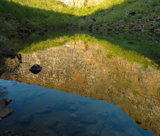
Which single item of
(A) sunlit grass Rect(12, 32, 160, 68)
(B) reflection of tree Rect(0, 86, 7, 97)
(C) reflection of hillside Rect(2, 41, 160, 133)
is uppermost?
(A) sunlit grass Rect(12, 32, 160, 68)

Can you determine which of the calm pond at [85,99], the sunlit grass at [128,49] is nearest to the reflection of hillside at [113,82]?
the calm pond at [85,99]

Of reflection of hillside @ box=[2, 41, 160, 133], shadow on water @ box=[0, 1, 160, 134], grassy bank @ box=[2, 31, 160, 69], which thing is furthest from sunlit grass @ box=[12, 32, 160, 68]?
reflection of hillside @ box=[2, 41, 160, 133]

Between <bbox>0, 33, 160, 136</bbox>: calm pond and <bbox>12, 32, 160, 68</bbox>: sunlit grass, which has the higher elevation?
<bbox>12, 32, 160, 68</bbox>: sunlit grass

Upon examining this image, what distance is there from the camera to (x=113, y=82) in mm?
15578

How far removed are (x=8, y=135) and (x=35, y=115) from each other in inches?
81.4

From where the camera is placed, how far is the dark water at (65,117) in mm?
7590

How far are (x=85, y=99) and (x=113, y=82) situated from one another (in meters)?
4.98

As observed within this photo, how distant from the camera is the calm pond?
7.90m

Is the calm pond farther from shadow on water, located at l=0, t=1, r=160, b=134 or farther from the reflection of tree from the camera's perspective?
the reflection of tree

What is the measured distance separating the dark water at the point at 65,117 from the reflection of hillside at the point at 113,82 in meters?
1.10

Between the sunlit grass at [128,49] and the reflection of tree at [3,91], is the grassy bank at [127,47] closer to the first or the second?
the sunlit grass at [128,49]

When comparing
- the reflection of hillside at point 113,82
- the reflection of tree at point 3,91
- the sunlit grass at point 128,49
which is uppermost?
the sunlit grass at point 128,49

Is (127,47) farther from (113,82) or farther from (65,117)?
Result: (65,117)

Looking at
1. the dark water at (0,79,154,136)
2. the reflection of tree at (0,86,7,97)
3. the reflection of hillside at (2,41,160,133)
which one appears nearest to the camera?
the dark water at (0,79,154,136)
